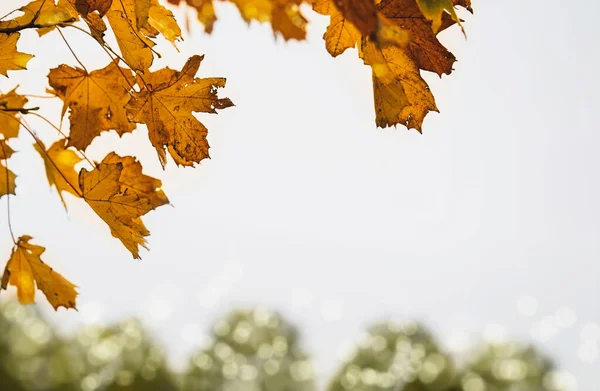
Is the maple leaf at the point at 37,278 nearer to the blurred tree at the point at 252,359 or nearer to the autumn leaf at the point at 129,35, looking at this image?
the autumn leaf at the point at 129,35

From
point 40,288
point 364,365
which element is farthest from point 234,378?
point 40,288

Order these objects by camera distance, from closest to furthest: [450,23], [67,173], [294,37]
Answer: [294,37] < [450,23] < [67,173]

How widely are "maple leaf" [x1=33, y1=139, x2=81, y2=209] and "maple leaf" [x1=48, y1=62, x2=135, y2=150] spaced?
0.29 ft

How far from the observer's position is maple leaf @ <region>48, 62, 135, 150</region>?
1046 millimetres

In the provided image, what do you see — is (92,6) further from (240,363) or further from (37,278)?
(240,363)

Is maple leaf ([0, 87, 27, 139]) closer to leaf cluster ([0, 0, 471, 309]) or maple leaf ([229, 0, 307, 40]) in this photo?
leaf cluster ([0, 0, 471, 309])

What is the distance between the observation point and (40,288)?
1.18m

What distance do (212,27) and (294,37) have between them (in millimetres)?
114

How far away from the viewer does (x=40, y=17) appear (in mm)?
928

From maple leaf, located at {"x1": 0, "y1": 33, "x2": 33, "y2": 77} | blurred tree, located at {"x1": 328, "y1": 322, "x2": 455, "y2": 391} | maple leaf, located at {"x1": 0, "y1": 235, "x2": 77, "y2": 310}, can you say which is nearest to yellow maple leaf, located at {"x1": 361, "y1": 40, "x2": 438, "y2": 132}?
maple leaf, located at {"x1": 0, "y1": 33, "x2": 33, "y2": 77}

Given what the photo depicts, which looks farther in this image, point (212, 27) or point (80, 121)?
point (80, 121)

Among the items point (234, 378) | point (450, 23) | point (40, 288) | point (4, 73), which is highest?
point (234, 378)

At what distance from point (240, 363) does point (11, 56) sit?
1610 cm

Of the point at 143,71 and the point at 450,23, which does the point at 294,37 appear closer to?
the point at 450,23
